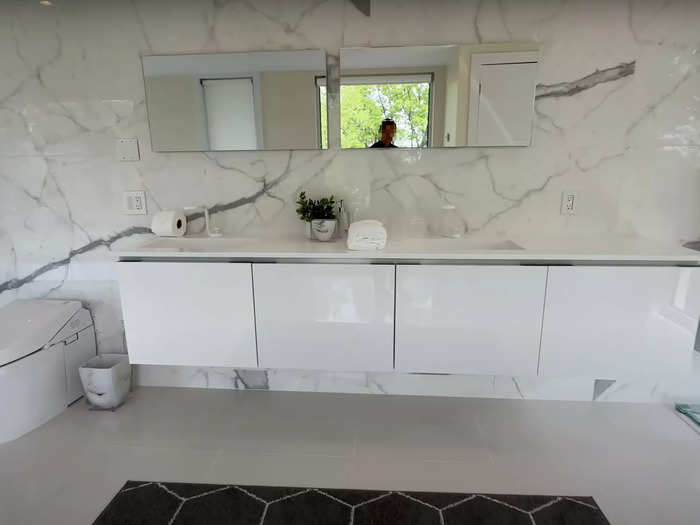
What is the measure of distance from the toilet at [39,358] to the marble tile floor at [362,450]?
84 mm

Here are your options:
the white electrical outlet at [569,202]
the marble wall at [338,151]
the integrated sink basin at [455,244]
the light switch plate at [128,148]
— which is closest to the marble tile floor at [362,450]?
the marble wall at [338,151]

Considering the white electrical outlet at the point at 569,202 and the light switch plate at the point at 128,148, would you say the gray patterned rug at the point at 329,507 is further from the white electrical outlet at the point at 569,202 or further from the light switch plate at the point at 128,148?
the light switch plate at the point at 128,148

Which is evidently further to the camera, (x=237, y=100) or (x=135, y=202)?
(x=135, y=202)

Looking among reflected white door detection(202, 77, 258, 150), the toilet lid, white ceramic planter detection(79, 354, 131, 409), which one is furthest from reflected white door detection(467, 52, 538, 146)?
the toilet lid

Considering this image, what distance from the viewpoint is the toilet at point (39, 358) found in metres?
1.98

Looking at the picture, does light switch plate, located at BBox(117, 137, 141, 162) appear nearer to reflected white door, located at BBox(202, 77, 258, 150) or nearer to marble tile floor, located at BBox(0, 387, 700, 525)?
reflected white door, located at BBox(202, 77, 258, 150)

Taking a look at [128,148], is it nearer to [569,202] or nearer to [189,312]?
[189,312]

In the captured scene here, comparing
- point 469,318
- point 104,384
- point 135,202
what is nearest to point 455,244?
point 469,318

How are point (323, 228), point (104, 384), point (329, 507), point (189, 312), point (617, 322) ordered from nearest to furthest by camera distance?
point (329, 507)
point (617, 322)
point (189, 312)
point (323, 228)
point (104, 384)

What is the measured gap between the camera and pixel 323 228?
6.86 ft

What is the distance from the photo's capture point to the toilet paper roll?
2.17 metres

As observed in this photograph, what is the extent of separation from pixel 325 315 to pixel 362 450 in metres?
0.63

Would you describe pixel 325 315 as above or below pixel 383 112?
below

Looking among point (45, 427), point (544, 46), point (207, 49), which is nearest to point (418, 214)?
point (544, 46)
